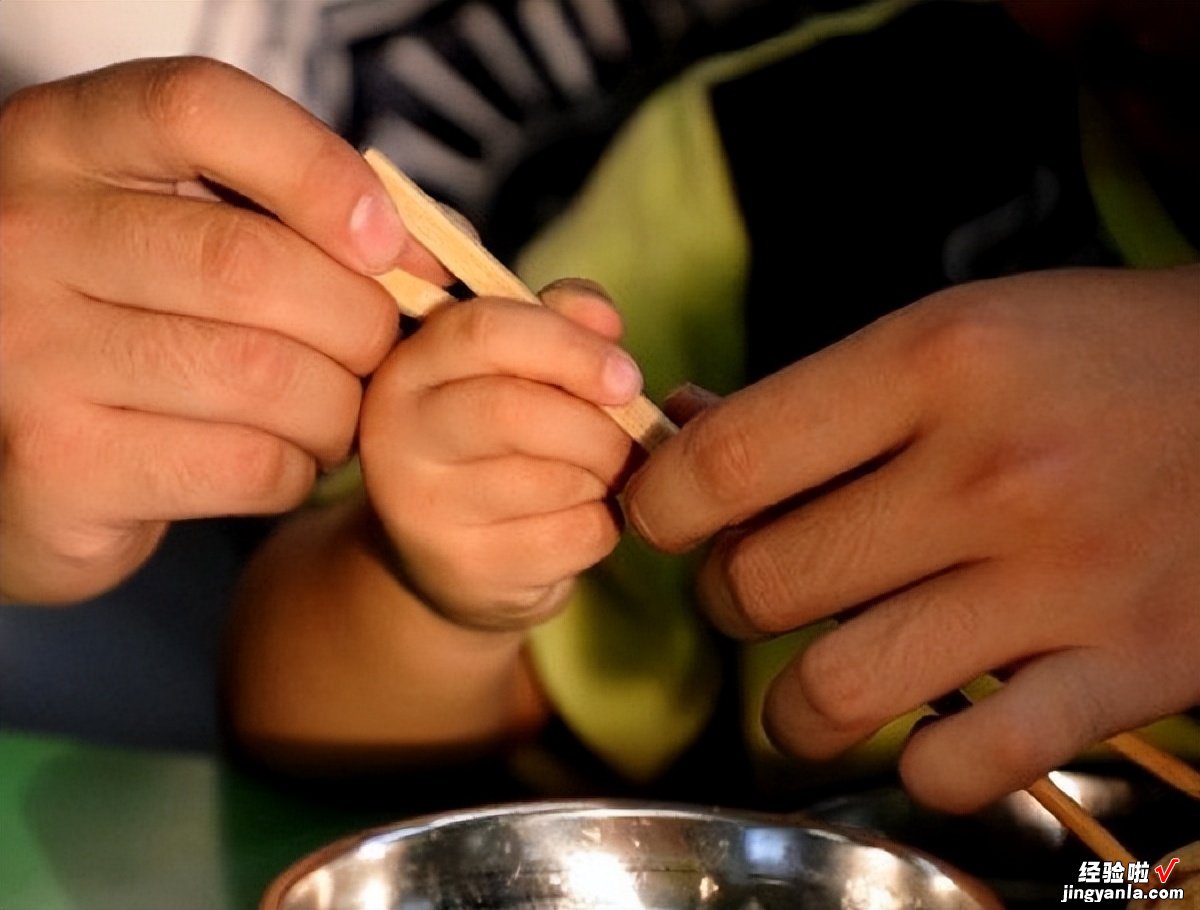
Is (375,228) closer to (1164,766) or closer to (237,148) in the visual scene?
(237,148)

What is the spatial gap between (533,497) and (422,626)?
12 cm

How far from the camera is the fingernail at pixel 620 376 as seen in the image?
456 mm

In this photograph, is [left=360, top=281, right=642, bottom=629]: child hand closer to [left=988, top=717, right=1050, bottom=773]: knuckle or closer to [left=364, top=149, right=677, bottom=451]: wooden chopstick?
[left=364, top=149, right=677, bottom=451]: wooden chopstick

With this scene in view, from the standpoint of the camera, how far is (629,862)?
18.8 inches

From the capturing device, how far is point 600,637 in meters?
0.68

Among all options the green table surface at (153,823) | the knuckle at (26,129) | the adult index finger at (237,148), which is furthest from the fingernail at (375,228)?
the green table surface at (153,823)

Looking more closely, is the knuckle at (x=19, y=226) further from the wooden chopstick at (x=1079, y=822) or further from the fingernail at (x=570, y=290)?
the wooden chopstick at (x=1079, y=822)

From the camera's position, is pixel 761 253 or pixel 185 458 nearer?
pixel 185 458

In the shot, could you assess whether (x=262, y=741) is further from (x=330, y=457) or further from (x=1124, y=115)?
(x=1124, y=115)

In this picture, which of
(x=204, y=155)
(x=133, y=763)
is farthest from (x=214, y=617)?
(x=204, y=155)

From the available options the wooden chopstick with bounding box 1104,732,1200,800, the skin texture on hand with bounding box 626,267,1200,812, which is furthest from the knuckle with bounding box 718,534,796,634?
the wooden chopstick with bounding box 1104,732,1200,800

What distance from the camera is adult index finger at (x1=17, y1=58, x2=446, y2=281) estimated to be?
44 cm

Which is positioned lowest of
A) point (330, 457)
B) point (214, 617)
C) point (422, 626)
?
point (214, 617)

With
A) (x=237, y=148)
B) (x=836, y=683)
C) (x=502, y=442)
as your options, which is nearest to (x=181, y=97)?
(x=237, y=148)
